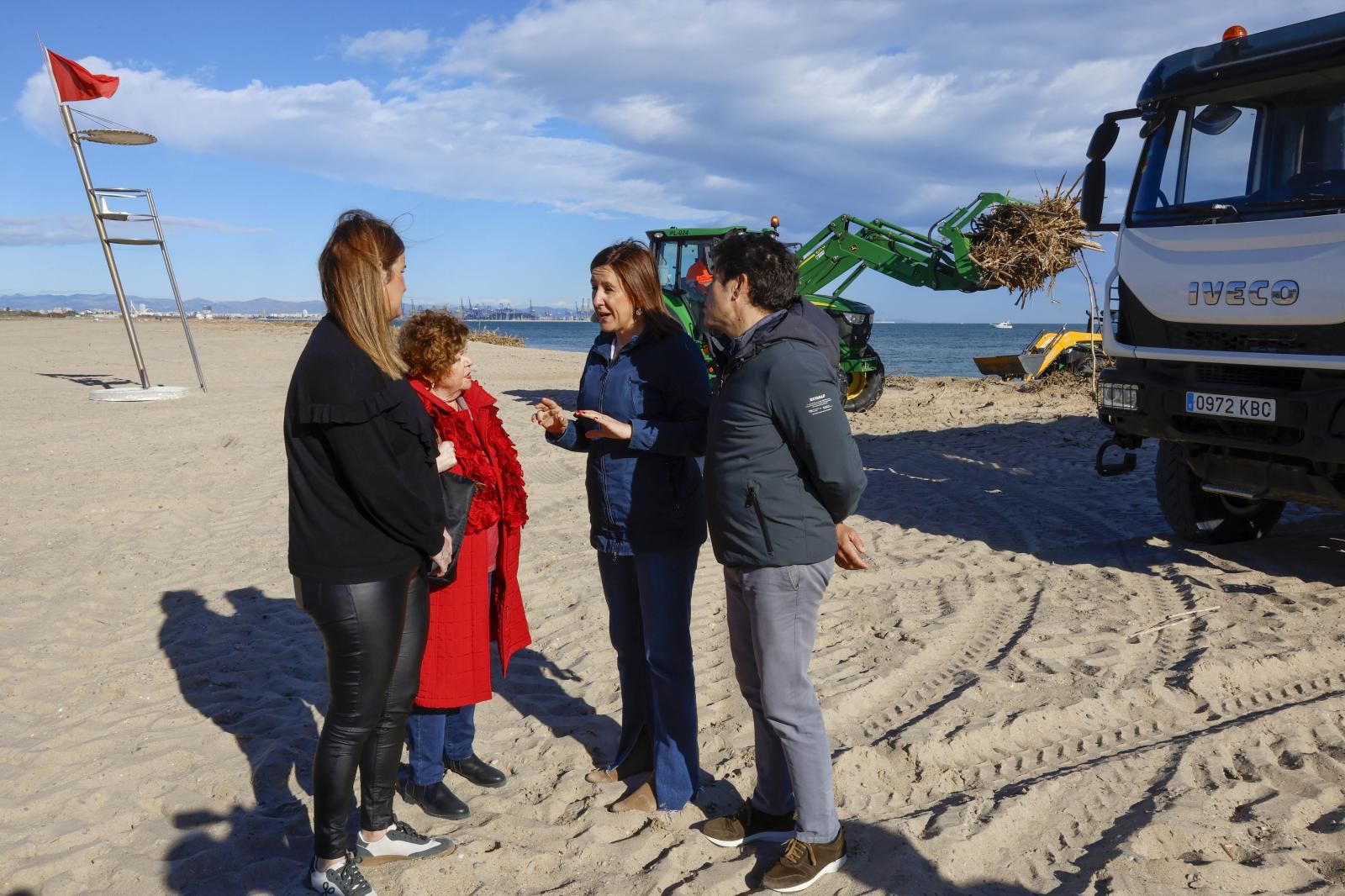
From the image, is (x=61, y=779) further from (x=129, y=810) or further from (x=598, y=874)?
(x=598, y=874)

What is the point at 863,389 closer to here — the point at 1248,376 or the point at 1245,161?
the point at 1245,161

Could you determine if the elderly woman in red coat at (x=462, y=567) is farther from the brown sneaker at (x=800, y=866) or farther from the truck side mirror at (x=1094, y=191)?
the truck side mirror at (x=1094, y=191)

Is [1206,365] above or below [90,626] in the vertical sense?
above

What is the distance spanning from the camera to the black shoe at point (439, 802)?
3318 millimetres

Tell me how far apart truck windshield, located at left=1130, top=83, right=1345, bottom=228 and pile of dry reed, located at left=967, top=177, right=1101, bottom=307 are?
4.32m

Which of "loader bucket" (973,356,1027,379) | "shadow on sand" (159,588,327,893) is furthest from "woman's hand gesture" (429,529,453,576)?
"loader bucket" (973,356,1027,379)

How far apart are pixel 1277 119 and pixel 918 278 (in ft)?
23.6

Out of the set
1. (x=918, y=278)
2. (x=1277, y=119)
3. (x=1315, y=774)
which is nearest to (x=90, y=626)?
(x=1315, y=774)

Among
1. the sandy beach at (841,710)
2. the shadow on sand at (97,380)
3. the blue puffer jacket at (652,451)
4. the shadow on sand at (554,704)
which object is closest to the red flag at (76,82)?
the shadow on sand at (97,380)

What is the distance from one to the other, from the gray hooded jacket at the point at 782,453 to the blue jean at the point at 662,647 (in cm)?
42

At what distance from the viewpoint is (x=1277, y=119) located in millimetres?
5387

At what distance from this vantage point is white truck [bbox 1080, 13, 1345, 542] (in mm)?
4812

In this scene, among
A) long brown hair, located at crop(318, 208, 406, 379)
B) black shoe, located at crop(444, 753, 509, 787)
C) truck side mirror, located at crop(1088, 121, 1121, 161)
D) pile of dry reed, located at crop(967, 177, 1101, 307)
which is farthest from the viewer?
pile of dry reed, located at crop(967, 177, 1101, 307)

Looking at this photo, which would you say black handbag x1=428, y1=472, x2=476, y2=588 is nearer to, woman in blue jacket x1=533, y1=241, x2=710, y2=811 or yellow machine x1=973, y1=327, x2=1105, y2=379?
woman in blue jacket x1=533, y1=241, x2=710, y2=811
